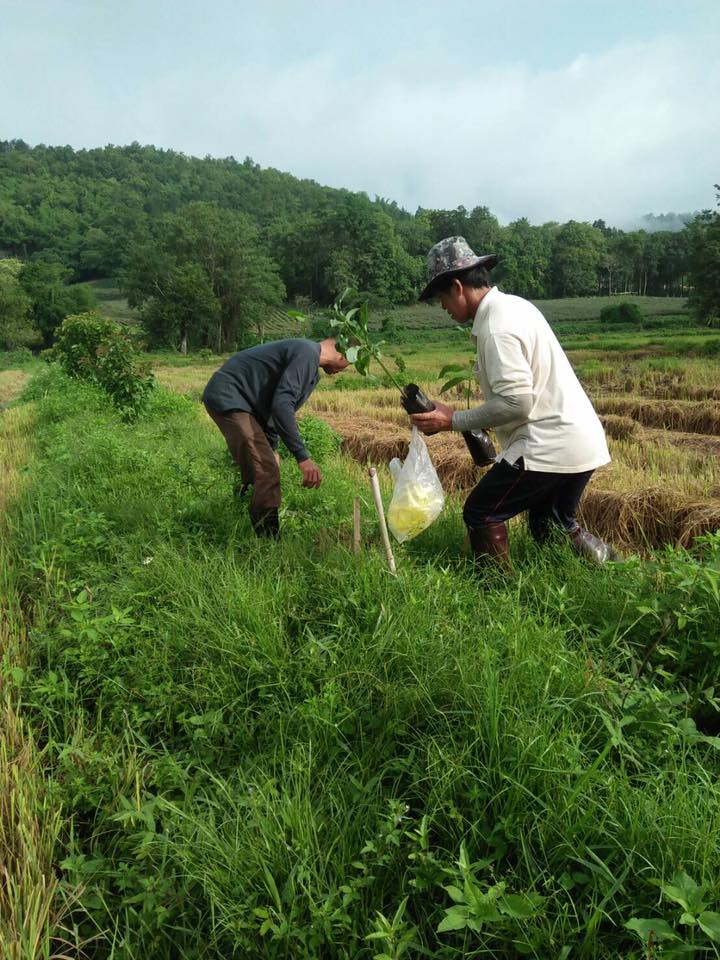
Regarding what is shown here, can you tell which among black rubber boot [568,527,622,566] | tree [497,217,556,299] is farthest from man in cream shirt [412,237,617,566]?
tree [497,217,556,299]

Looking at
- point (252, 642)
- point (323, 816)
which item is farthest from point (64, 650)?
point (323, 816)

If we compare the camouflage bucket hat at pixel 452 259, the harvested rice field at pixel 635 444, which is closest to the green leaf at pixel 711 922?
the camouflage bucket hat at pixel 452 259

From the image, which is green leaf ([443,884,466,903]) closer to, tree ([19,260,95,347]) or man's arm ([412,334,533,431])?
man's arm ([412,334,533,431])

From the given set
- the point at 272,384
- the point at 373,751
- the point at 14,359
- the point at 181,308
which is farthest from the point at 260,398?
the point at 181,308

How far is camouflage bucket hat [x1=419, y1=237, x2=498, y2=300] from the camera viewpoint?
274cm

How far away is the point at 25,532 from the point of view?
4.34m

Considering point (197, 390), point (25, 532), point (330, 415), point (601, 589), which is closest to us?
point (601, 589)

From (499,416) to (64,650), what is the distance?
2.32 metres

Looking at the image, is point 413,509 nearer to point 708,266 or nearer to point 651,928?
point 651,928

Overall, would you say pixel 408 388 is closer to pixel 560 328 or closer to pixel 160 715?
pixel 160 715

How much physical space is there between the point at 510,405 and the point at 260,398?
1.94 metres

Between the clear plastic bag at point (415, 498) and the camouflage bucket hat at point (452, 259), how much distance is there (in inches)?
32.5

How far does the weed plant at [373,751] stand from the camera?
4.97ft

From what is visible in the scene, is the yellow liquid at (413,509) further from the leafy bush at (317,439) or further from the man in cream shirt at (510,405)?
the leafy bush at (317,439)
